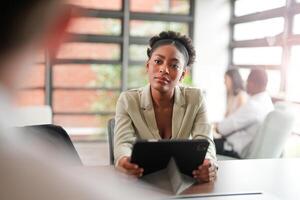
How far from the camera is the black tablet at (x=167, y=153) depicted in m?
0.70

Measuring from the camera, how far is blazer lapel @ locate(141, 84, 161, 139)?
1146mm

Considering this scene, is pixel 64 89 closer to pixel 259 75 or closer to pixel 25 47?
pixel 25 47

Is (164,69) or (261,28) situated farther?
(261,28)

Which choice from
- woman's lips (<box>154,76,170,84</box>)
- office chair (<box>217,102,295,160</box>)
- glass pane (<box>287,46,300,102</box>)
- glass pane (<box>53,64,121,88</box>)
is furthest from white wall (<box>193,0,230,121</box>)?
glass pane (<box>53,64,121,88</box>)

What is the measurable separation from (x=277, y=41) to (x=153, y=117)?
6.50 feet

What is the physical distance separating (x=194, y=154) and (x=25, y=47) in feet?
2.03

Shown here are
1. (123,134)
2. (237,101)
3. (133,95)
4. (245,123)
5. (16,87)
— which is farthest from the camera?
(237,101)

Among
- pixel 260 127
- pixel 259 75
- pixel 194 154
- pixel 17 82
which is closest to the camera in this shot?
pixel 17 82

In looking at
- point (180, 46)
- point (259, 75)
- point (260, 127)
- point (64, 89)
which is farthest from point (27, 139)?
point (259, 75)

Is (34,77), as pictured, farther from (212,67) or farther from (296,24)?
(212,67)

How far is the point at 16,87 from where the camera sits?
0.17 meters

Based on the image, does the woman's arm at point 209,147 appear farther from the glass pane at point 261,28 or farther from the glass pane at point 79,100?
the glass pane at point 261,28

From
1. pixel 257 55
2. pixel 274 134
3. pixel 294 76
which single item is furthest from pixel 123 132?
pixel 257 55

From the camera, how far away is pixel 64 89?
0.20 metres
